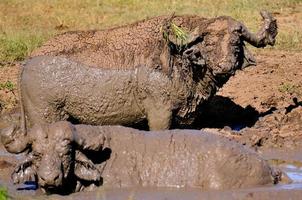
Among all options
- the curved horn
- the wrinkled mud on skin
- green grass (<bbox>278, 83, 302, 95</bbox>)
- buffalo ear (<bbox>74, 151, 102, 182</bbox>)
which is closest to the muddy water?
the wrinkled mud on skin

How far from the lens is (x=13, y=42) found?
53.0 ft

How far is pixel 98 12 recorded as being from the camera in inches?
783

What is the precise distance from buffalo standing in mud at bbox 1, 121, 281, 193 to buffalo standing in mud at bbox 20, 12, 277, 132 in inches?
55.5

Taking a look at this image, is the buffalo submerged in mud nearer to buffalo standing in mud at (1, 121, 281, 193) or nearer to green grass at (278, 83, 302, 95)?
buffalo standing in mud at (1, 121, 281, 193)

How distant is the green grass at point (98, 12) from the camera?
17719mm

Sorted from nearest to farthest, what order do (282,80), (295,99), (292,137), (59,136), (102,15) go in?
(59,136)
(292,137)
(295,99)
(282,80)
(102,15)

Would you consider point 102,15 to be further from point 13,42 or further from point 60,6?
point 13,42

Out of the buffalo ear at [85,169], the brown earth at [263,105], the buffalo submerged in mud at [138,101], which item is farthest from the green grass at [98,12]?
the buffalo ear at [85,169]

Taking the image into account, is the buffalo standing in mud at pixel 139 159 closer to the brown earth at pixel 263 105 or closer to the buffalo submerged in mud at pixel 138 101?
the buffalo submerged in mud at pixel 138 101

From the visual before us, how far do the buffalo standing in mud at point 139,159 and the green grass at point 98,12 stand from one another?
857 cm

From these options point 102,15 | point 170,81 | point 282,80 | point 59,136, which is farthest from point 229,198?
point 102,15

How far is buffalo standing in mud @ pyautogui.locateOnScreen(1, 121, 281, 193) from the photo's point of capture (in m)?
7.73

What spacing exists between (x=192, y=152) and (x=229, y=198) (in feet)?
1.89

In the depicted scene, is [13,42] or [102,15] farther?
[102,15]
